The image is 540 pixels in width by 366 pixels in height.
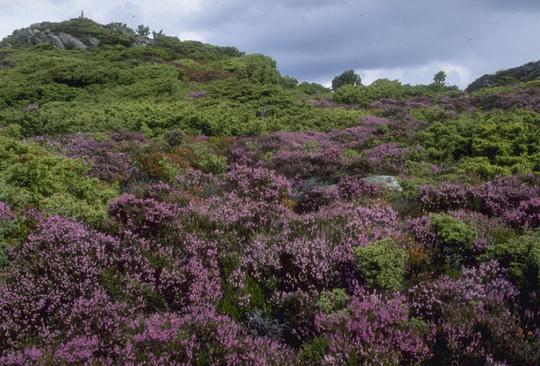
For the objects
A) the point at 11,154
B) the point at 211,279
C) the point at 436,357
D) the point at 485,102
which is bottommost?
the point at 436,357

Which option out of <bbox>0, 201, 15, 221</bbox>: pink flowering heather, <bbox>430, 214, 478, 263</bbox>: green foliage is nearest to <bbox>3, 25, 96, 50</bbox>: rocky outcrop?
<bbox>0, 201, 15, 221</bbox>: pink flowering heather

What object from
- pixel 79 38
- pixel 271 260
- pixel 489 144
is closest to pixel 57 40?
pixel 79 38

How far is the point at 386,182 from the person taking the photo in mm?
10820

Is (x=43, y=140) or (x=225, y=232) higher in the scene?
(x=43, y=140)

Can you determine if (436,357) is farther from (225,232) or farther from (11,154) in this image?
(11,154)

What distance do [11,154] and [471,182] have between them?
1087 centimetres

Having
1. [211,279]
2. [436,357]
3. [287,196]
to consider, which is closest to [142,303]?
[211,279]

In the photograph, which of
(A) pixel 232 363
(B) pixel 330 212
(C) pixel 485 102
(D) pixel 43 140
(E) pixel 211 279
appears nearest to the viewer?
(A) pixel 232 363

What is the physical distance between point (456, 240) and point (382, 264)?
153 centimetres

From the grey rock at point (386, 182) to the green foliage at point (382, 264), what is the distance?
4.48 metres

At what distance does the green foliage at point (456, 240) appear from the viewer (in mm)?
6496

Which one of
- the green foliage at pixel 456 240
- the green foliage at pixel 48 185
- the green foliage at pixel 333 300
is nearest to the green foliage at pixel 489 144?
the green foliage at pixel 456 240

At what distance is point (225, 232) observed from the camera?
744cm

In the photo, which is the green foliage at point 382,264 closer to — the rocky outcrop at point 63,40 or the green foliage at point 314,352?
the green foliage at point 314,352
